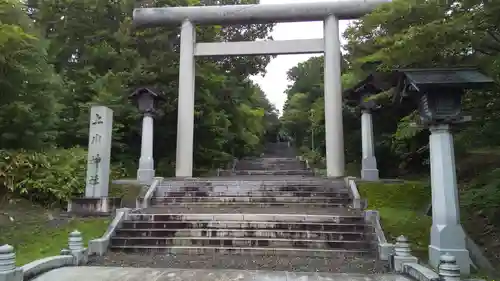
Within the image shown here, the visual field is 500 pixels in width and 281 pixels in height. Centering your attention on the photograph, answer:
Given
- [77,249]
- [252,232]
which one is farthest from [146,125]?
[77,249]

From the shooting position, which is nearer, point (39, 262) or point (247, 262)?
point (39, 262)

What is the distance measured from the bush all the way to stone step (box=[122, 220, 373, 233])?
8.57 ft

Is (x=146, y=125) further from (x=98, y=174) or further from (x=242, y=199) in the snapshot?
(x=242, y=199)

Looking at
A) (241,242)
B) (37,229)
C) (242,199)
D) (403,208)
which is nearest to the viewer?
(241,242)

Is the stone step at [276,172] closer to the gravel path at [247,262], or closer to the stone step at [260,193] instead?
the stone step at [260,193]

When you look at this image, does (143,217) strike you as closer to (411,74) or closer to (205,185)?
(205,185)

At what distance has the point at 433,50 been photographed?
7.62m

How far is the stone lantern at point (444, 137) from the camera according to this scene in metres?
6.42

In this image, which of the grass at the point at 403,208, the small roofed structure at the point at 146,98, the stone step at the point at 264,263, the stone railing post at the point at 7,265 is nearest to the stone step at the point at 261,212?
the grass at the point at 403,208

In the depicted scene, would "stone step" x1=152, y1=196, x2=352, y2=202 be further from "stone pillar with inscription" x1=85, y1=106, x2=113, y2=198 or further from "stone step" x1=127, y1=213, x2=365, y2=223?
"stone step" x1=127, y1=213, x2=365, y2=223

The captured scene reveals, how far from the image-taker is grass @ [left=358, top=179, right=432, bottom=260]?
7.87 m

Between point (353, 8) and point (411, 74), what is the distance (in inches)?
339

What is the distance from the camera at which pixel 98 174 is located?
10.2 metres

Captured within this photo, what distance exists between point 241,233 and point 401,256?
3272 mm
